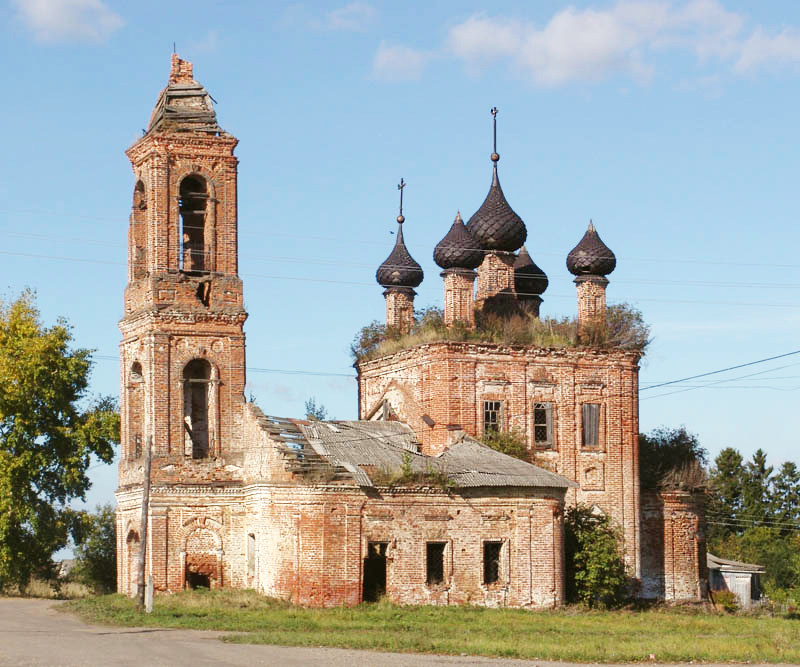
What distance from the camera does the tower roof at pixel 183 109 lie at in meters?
35.9

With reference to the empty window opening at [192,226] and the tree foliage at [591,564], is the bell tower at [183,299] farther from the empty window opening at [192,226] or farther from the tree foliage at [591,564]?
the tree foliage at [591,564]

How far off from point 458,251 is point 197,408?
7.38 m

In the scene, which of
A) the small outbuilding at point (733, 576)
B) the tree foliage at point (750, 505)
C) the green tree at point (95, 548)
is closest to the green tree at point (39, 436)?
the green tree at point (95, 548)

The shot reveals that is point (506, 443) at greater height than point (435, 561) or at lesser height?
greater

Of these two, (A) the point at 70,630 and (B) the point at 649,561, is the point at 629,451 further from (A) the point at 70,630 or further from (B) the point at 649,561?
(A) the point at 70,630

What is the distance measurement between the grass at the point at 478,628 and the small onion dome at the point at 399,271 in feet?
38.8

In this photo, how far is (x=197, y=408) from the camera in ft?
119

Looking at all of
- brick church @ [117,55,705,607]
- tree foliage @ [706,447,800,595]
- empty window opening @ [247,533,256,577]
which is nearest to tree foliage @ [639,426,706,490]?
brick church @ [117,55,705,607]

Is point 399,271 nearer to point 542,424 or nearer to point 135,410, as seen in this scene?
point 542,424

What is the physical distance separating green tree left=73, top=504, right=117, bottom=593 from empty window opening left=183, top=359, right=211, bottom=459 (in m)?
9.03

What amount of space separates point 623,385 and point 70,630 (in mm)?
15915

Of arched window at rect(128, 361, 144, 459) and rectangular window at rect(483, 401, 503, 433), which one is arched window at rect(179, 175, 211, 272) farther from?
rectangular window at rect(483, 401, 503, 433)

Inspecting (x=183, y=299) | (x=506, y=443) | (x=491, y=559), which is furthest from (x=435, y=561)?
(x=183, y=299)

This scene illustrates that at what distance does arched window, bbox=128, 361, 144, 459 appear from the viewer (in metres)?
36.0
